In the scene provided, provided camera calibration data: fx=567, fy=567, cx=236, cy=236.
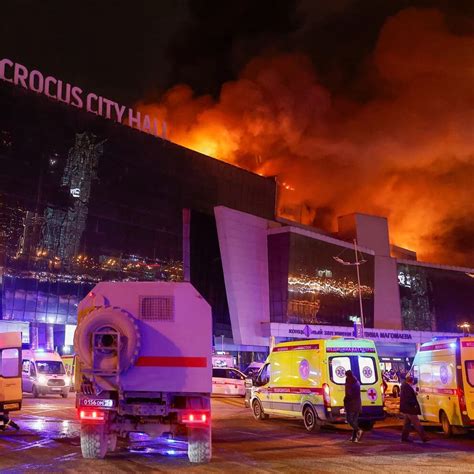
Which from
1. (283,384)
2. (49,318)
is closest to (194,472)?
(283,384)

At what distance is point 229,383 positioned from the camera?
1128 inches

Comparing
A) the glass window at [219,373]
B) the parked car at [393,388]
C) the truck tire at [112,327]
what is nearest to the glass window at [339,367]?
the truck tire at [112,327]

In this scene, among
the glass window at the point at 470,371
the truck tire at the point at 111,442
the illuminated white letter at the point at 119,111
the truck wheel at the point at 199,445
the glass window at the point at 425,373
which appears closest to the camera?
the truck wheel at the point at 199,445

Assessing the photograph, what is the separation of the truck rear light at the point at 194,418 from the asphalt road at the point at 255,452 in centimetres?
66

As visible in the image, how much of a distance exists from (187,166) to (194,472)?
156ft

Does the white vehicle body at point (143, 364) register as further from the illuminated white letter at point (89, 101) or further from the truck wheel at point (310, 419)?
the illuminated white letter at point (89, 101)

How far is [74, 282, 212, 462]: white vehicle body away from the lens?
913 centimetres

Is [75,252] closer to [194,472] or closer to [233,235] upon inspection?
[233,235]

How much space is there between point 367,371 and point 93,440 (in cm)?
806

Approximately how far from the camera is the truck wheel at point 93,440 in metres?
9.31

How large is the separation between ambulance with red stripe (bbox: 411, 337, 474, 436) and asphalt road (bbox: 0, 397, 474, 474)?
17.5 inches

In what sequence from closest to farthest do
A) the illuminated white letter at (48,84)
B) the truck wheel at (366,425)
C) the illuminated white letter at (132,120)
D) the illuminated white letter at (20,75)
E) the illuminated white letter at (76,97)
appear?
the truck wheel at (366,425) < the illuminated white letter at (20,75) < the illuminated white letter at (48,84) < the illuminated white letter at (76,97) < the illuminated white letter at (132,120)

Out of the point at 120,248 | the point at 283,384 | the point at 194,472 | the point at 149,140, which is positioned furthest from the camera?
the point at 149,140

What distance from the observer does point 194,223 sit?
54062 mm
